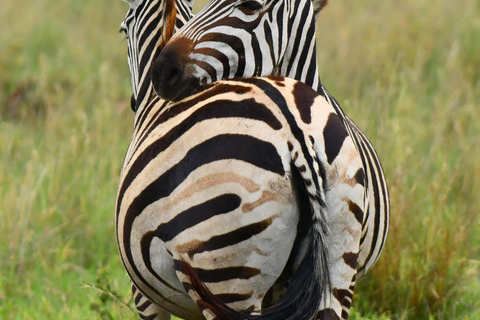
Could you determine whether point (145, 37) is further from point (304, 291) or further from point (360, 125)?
point (360, 125)

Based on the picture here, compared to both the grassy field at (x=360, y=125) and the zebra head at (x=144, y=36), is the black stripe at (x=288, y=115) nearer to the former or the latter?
the zebra head at (x=144, y=36)

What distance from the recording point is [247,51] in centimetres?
234

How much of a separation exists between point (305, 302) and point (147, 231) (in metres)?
0.55

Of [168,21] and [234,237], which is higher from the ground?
[168,21]

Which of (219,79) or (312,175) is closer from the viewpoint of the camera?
(312,175)

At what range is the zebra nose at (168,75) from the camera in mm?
2246

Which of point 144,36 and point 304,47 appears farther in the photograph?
point 144,36

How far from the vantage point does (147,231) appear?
2168 millimetres

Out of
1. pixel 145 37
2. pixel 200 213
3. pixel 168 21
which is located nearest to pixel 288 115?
pixel 200 213

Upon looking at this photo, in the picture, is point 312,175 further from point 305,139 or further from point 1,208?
point 1,208

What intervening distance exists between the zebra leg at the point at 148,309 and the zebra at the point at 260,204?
44 centimetres

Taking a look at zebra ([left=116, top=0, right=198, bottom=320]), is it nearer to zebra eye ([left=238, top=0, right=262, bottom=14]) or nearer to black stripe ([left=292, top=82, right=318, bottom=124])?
zebra eye ([left=238, top=0, right=262, bottom=14])

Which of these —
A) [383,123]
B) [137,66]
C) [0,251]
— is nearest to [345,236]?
[137,66]

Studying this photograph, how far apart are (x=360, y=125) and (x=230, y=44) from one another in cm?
296
